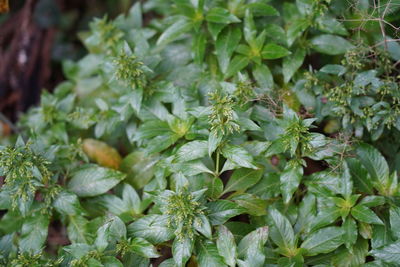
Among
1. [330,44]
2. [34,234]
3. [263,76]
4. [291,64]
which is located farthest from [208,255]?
[330,44]

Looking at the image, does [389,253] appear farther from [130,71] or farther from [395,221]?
[130,71]

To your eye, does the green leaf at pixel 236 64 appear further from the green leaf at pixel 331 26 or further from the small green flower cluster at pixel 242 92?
the green leaf at pixel 331 26

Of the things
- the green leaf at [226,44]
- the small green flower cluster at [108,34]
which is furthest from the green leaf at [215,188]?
the small green flower cluster at [108,34]

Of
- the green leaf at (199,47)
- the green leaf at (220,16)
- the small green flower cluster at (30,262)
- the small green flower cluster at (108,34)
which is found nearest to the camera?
the small green flower cluster at (30,262)

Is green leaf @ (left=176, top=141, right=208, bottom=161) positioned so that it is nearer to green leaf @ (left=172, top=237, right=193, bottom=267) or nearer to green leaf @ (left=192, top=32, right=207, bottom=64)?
green leaf @ (left=172, top=237, right=193, bottom=267)

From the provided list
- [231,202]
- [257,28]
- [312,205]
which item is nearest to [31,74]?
[257,28]

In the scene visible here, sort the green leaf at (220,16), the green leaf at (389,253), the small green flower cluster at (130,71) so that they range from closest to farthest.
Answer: the green leaf at (389,253), the small green flower cluster at (130,71), the green leaf at (220,16)

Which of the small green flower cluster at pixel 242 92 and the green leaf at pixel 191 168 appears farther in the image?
the small green flower cluster at pixel 242 92
